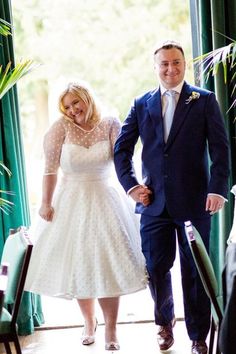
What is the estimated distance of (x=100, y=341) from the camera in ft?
10.1

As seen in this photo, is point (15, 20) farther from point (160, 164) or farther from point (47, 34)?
point (160, 164)

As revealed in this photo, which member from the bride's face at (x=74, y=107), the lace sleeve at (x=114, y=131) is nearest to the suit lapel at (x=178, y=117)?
the lace sleeve at (x=114, y=131)

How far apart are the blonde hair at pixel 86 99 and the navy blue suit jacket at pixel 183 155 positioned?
0.21 m

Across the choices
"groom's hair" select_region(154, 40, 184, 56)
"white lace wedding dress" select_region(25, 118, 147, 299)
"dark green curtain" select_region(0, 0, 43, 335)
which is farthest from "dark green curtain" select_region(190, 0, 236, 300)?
"dark green curtain" select_region(0, 0, 43, 335)

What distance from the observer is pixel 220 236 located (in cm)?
304

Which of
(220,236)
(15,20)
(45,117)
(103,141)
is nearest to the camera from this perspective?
(103,141)

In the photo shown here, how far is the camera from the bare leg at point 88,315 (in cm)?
296

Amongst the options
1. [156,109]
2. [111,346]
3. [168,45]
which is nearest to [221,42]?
[168,45]

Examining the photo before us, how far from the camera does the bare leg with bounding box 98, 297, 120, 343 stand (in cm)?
286

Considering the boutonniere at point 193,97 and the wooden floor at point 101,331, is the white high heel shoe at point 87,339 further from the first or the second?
the boutonniere at point 193,97

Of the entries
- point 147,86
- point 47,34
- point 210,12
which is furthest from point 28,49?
point 210,12

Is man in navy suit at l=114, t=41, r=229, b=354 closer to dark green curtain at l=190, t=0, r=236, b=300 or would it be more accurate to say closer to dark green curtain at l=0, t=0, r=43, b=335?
dark green curtain at l=190, t=0, r=236, b=300

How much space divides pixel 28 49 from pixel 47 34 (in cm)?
15

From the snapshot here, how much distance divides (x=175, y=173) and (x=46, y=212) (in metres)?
0.70
